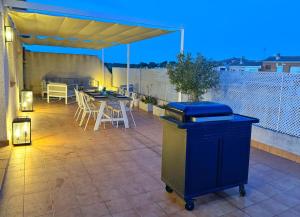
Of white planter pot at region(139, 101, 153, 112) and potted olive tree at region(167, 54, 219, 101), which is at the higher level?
potted olive tree at region(167, 54, 219, 101)

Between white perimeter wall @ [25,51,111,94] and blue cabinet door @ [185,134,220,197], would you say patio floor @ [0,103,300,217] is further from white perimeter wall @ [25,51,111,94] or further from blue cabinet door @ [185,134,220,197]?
white perimeter wall @ [25,51,111,94]

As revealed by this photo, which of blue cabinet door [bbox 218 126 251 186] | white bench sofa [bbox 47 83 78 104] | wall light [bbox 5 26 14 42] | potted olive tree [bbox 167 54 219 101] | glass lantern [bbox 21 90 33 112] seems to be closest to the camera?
blue cabinet door [bbox 218 126 251 186]

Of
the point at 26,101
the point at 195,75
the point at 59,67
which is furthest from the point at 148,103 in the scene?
the point at 59,67

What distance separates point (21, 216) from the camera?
7.46 ft

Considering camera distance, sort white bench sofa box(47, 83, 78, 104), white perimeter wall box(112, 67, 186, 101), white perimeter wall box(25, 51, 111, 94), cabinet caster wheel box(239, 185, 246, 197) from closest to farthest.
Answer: cabinet caster wheel box(239, 185, 246, 197) < white perimeter wall box(112, 67, 186, 101) < white bench sofa box(47, 83, 78, 104) < white perimeter wall box(25, 51, 111, 94)

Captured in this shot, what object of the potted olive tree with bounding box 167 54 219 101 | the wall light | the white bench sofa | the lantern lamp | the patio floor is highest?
the wall light

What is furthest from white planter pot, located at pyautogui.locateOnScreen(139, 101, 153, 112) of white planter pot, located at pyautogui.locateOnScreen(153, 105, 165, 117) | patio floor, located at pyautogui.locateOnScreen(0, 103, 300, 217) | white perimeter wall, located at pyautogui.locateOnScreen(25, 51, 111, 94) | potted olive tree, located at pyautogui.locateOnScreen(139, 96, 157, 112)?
white perimeter wall, located at pyautogui.locateOnScreen(25, 51, 111, 94)

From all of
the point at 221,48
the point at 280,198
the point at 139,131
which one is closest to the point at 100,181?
the point at 280,198

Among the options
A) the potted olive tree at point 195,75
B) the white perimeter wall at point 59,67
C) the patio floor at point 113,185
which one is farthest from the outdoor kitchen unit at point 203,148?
the white perimeter wall at point 59,67

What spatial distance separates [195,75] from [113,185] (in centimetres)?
316

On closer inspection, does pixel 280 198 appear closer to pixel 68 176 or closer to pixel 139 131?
pixel 68 176

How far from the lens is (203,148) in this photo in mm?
2426

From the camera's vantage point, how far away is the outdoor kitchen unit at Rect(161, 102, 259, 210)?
2371mm

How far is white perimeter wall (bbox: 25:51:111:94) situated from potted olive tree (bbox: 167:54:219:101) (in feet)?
28.5
